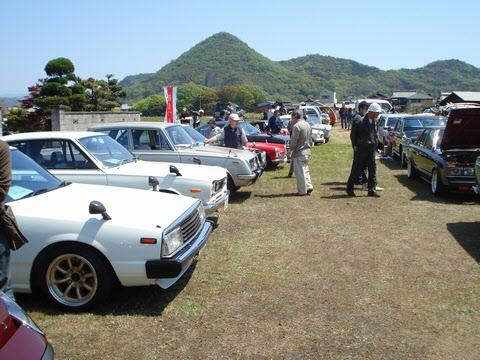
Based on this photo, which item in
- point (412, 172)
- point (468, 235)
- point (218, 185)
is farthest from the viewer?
point (412, 172)

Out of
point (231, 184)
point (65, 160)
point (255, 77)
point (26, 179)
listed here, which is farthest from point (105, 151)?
point (255, 77)

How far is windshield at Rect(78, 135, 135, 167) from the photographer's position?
7051mm

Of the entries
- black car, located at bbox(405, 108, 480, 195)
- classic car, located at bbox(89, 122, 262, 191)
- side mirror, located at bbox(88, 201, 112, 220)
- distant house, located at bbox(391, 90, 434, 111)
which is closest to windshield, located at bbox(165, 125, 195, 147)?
classic car, located at bbox(89, 122, 262, 191)

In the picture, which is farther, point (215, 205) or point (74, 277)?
point (215, 205)

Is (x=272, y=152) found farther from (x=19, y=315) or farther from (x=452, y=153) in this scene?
(x=19, y=315)

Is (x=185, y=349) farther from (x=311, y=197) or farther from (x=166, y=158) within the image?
(x=311, y=197)

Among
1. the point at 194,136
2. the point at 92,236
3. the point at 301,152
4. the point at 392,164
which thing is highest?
the point at 194,136

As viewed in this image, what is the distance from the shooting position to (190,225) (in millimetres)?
5039

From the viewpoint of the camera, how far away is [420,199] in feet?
32.3

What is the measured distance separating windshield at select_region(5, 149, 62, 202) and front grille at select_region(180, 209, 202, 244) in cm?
151

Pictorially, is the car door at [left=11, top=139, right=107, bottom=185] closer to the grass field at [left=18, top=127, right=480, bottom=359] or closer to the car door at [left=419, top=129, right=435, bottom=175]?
the grass field at [left=18, top=127, right=480, bottom=359]

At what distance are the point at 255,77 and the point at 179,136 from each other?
148 meters

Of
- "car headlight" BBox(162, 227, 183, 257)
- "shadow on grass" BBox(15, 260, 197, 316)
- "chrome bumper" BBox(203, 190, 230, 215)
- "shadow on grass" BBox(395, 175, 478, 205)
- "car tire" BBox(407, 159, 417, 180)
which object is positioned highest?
"car headlight" BBox(162, 227, 183, 257)

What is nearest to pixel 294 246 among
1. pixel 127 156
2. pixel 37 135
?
pixel 127 156
